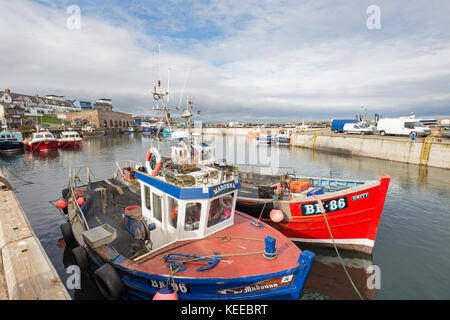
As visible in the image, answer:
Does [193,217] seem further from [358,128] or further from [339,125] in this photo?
[339,125]

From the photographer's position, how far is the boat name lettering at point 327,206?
352 inches

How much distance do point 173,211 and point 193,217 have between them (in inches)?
28.2

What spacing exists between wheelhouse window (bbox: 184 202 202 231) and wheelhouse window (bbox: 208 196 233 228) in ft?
1.52

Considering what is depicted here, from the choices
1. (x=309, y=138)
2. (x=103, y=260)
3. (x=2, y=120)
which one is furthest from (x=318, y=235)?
(x=2, y=120)

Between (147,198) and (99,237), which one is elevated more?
(147,198)

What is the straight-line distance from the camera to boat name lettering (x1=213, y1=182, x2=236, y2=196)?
6471mm

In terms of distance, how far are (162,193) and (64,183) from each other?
69.0 ft

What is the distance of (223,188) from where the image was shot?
6.70 meters

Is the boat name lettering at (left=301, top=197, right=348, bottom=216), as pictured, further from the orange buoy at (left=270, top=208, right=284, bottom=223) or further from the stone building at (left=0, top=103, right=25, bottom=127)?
the stone building at (left=0, top=103, right=25, bottom=127)

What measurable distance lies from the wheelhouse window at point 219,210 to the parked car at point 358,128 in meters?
44.1

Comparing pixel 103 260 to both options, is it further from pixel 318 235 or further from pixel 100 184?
pixel 318 235

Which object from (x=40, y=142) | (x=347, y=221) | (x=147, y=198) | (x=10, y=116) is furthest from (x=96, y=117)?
(x=347, y=221)

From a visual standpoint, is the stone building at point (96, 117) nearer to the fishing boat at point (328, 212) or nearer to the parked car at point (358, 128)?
the parked car at point (358, 128)
